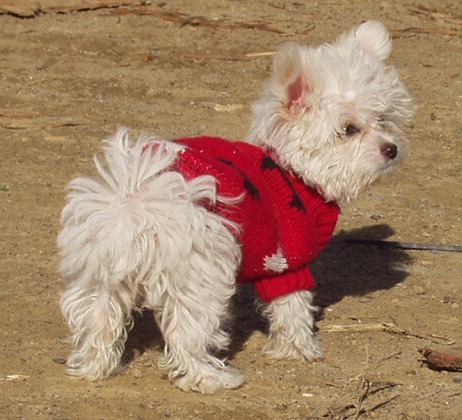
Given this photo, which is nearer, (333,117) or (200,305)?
(200,305)

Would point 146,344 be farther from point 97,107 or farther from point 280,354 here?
point 97,107

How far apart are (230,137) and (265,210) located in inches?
130

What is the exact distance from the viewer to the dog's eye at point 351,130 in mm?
4958

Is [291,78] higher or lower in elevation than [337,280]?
higher

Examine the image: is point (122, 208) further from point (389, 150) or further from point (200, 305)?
point (389, 150)

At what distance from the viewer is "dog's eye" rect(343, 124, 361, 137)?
4958mm

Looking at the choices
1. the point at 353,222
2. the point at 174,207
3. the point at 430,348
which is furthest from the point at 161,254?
the point at 353,222

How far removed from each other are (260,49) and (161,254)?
5.81 meters

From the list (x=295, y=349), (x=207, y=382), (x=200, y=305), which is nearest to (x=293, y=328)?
(x=295, y=349)

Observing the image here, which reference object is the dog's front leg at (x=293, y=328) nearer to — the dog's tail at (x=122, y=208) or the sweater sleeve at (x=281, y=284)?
the sweater sleeve at (x=281, y=284)

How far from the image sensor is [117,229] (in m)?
4.26

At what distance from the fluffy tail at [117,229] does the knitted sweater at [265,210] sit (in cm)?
14

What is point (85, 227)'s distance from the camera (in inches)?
169

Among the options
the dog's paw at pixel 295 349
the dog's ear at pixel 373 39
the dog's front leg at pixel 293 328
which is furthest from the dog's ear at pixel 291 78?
the dog's paw at pixel 295 349
